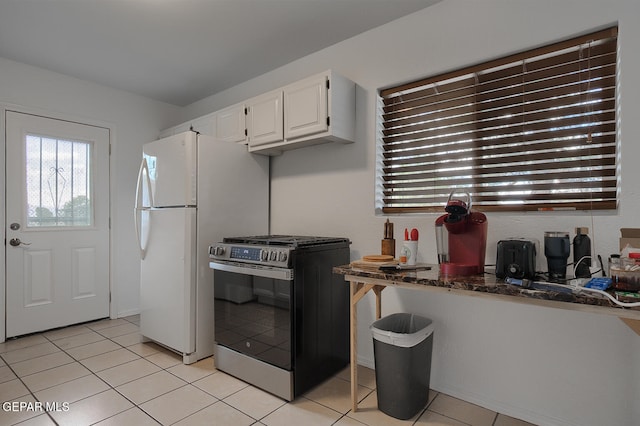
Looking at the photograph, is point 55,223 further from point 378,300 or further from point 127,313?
point 378,300

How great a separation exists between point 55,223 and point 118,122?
1229mm

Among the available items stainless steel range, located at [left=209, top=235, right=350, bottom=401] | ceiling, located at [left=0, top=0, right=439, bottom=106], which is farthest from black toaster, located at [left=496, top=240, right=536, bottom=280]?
ceiling, located at [left=0, top=0, right=439, bottom=106]

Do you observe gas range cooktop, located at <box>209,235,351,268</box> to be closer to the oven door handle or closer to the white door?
the oven door handle

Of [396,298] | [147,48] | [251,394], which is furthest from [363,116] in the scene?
[251,394]

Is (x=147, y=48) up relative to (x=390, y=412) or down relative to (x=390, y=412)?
up

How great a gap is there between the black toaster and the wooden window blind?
44 cm

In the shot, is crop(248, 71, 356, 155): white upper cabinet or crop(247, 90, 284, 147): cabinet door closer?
crop(248, 71, 356, 155): white upper cabinet

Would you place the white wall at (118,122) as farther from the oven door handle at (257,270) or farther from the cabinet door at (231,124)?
the oven door handle at (257,270)

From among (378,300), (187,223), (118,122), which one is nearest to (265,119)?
(187,223)

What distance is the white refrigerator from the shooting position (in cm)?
255

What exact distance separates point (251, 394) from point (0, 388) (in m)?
1.63

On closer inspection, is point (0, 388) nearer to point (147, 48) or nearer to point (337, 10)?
point (147, 48)

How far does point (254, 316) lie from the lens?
223 centimetres

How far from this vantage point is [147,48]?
9.12 ft
